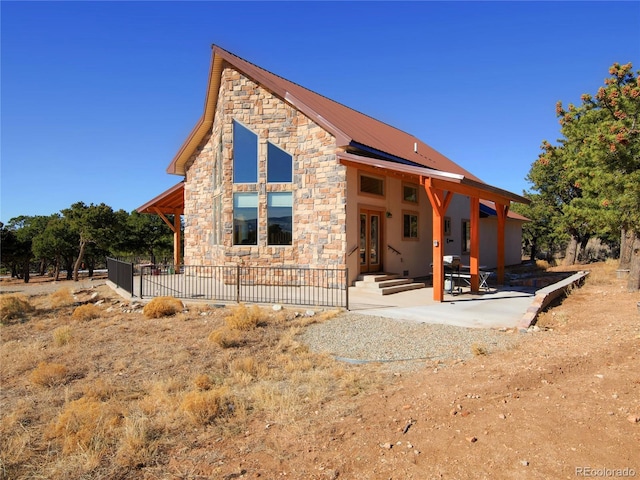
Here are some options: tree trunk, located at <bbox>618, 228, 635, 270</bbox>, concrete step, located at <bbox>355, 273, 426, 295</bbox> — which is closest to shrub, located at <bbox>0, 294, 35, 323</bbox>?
concrete step, located at <bbox>355, 273, 426, 295</bbox>

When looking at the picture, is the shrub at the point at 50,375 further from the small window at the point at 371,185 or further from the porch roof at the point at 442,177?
the small window at the point at 371,185

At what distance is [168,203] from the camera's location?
21.2 metres

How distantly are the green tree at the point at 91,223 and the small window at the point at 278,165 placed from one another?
22155 mm

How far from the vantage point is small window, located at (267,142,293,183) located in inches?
547

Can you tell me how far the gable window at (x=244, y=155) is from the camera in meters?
14.3

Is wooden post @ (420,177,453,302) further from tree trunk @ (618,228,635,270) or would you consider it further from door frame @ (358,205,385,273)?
tree trunk @ (618,228,635,270)

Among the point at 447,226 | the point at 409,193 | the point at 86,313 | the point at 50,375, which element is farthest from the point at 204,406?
the point at 447,226

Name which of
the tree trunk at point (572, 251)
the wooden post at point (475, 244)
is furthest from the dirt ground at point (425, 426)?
the tree trunk at point (572, 251)

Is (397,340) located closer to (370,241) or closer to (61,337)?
(370,241)

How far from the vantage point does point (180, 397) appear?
17.7 feet

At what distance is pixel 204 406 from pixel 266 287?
332 inches

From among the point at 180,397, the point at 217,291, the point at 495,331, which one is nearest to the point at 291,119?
the point at 217,291

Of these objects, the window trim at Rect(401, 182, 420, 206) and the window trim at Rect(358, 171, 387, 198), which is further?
the window trim at Rect(401, 182, 420, 206)

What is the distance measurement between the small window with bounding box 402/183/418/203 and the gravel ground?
25.7 ft
